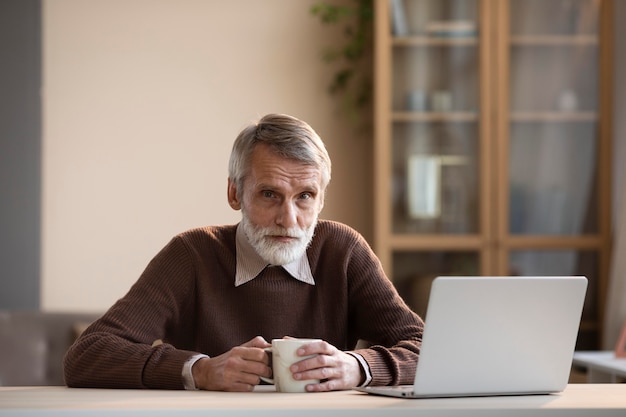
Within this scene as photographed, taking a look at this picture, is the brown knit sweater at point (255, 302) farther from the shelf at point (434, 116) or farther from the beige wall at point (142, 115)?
the beige wall at point (142, 115)

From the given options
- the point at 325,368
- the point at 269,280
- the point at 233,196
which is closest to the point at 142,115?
the point at 233,196

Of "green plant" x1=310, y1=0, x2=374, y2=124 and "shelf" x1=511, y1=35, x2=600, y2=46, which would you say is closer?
"shelf" x1=511, y1=35, x2=600, y2=46

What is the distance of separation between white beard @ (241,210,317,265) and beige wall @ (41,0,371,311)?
2.11m

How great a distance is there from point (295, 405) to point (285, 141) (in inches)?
32.6

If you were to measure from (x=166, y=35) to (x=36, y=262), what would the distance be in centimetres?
113

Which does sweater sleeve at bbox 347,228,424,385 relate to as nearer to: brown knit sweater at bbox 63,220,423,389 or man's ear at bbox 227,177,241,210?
brown knit sweater at bbox 63,220,423,389

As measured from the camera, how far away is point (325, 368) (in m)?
1.70

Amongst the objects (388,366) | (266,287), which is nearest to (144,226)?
(266,287)

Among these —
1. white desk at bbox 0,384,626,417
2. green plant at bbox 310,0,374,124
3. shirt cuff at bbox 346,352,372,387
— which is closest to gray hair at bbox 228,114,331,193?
shirt cuff at bbox 346,352,372,387

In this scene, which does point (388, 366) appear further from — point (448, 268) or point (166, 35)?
point (166, 35)

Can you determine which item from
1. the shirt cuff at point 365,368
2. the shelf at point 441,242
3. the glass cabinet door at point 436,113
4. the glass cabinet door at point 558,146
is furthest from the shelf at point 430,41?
the shirt cuff at point 365,368

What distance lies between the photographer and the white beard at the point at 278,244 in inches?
83.7

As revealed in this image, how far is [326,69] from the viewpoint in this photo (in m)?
4.34

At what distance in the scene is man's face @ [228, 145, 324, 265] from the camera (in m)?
2.11
